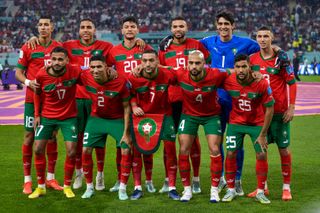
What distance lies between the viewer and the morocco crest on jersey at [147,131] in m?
7.50

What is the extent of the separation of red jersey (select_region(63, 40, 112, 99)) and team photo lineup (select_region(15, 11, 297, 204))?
0.21 ft

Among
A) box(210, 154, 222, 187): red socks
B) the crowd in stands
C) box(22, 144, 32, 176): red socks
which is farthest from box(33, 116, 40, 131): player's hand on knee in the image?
the crowd in stands

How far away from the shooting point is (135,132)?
24.7ft

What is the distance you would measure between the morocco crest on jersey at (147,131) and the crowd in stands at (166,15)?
34558 mm

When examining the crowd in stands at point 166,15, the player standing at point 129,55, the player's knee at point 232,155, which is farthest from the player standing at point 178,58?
the crowd in stands at point 166,15

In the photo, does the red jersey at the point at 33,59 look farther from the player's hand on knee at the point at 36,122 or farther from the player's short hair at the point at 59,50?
the player's short hair at the point at 59,50

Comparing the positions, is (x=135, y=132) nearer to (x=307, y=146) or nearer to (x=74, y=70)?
(x=74, y=70)

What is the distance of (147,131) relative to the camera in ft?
24.7

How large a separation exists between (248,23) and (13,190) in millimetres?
37240

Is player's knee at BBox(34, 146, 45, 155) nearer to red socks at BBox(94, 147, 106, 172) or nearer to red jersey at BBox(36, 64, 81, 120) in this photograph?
red jersey at BBox(36, 64, 81, 120)

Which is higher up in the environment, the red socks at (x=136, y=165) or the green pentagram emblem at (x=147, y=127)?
the green pentagram emblem at (x=147, y=127)

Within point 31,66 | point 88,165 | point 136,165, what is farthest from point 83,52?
point 136,165

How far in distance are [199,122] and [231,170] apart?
732 millimetres

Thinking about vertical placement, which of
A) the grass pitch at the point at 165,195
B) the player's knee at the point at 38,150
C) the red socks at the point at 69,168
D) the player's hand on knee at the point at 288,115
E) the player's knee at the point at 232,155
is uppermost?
the player's hand on knee at the point at 288,115
